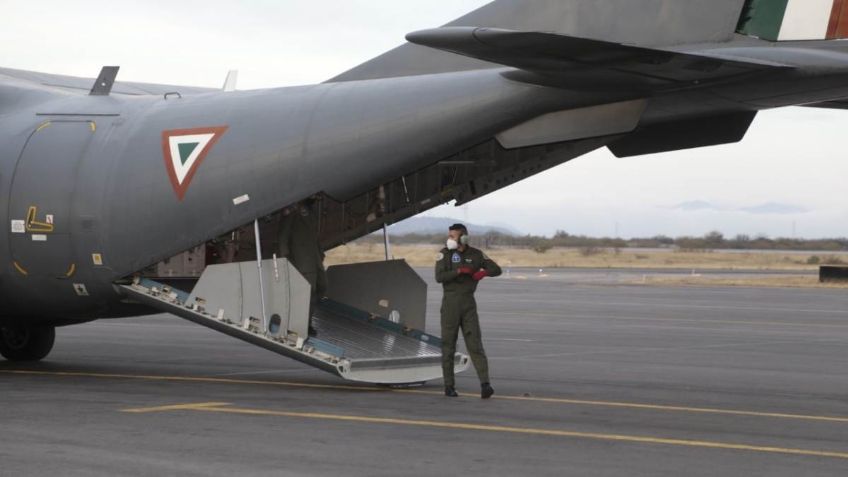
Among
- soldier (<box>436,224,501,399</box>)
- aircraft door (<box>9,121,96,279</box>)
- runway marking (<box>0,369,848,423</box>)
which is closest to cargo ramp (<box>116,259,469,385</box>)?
runway marking (<box>0,369,848,423</box>)

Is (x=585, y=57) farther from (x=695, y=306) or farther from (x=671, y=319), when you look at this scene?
(x=695, y=306)

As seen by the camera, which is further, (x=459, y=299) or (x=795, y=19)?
(x=459, y=299)

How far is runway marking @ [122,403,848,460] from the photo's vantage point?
11.5m

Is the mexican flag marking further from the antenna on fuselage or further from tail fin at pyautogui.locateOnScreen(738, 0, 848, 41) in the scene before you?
tail fin at pyautogui.locateOnScreen(738, 0, 848, 41)

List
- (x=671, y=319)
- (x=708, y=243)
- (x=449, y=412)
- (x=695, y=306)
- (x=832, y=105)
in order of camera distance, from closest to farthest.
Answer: (x=449, y=412) < (x=832, y=105) < (x=671, y=319) < (x=695, y=306) < (x=708, y=243)

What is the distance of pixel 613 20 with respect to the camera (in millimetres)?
14242

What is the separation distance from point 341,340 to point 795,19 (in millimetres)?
7439

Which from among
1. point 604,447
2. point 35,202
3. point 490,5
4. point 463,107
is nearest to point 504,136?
point 463,107

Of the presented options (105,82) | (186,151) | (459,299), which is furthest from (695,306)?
(186,151)

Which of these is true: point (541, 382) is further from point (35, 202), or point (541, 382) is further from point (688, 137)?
point (35, 202)

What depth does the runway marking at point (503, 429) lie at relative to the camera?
11.5 metres

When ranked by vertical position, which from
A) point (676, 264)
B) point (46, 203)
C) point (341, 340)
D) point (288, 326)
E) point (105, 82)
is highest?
point (105, 82)

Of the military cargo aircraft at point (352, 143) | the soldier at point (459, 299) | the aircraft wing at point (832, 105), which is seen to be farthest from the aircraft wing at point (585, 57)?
the soldier at point (459, 299)

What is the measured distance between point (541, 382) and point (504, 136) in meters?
4.08
